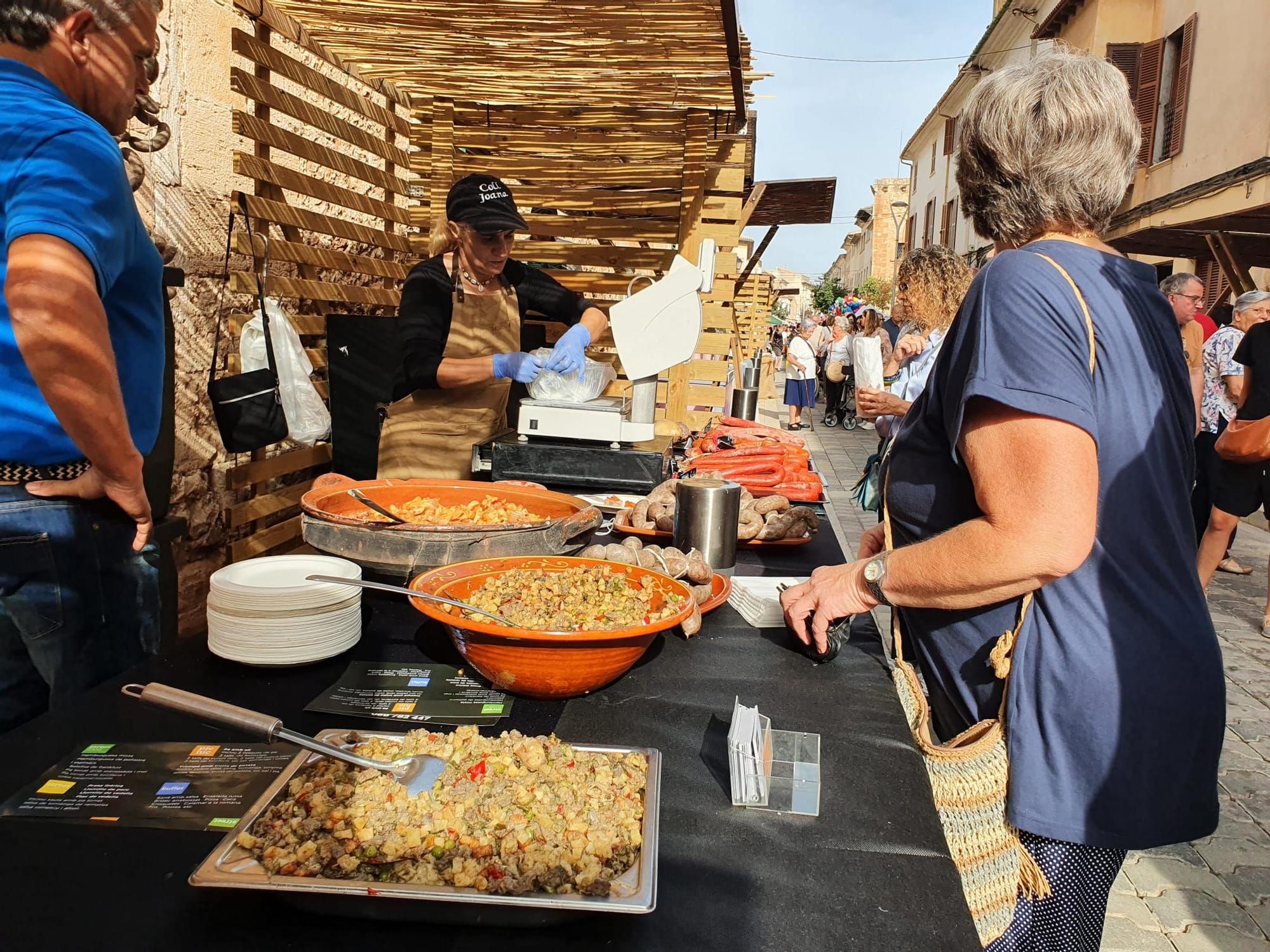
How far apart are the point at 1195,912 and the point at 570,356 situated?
2.84 m

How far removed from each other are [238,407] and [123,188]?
1.80 meters

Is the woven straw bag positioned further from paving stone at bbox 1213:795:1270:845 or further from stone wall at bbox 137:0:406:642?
stone wall at bbox 137:0:406:642

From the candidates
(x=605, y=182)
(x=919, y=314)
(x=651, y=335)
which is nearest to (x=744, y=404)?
(x=919, y=314)

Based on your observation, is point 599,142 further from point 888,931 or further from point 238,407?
point 888,931

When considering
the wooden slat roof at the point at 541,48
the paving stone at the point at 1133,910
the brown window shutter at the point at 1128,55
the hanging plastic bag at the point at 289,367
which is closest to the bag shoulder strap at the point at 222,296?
the hanging plastic bag at the point at 289,367

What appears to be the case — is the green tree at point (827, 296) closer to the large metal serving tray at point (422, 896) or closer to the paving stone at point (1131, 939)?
the paving stone at point (1131, 939)

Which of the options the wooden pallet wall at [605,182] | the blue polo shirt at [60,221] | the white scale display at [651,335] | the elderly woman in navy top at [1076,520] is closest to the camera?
the elderly woman in navy top at [1076,520]

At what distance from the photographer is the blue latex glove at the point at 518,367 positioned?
3.45m

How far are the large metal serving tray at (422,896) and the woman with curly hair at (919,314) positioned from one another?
3976 millimetres

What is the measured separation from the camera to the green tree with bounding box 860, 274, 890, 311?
3722 centimetres

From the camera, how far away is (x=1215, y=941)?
244 cm

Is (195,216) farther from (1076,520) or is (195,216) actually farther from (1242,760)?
(1242,760)

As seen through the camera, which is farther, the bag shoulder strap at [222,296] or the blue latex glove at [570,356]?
the bag shoulder strap at [222,296]

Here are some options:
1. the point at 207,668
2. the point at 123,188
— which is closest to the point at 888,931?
the point at 207,668
